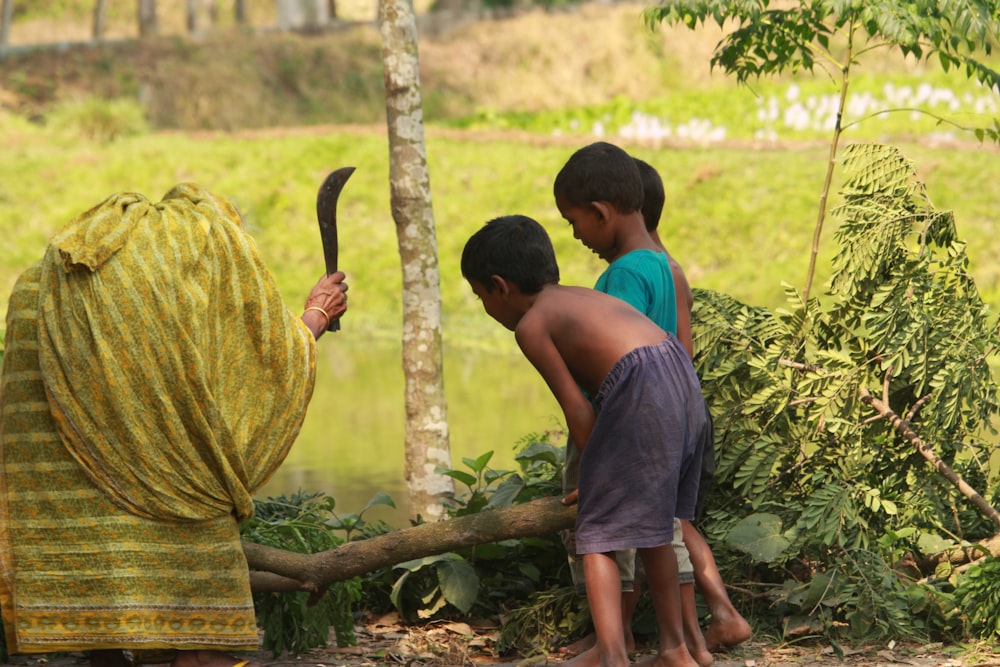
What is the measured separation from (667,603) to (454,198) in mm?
12414

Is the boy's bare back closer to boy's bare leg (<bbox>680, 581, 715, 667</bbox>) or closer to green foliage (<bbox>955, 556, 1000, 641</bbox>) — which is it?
boy's bare leg (<bbox>680, 581, 715, 667</bbox>)

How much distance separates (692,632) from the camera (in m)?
3.72

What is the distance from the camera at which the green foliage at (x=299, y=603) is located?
4047 millimetres

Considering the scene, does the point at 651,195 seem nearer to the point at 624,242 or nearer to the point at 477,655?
the point at 624,242

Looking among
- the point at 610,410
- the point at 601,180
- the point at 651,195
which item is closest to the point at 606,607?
the point at 610,410

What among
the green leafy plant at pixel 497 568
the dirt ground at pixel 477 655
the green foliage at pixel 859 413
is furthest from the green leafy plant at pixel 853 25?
the dirt ground at pixel 477 655

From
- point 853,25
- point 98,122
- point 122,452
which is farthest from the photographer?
point 98,122

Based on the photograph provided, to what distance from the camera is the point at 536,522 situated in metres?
3.78

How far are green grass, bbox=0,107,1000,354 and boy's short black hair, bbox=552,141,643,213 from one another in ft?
27.5

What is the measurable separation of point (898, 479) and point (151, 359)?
2.69 meters

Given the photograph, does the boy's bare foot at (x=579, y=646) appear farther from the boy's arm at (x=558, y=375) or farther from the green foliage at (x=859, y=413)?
the boy's arm at (x=558, y=375)

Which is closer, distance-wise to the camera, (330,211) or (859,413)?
(330,211)

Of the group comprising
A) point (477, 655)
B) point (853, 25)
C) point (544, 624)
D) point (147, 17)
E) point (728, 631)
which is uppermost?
point (147, 17)

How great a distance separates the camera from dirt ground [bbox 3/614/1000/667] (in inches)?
153
